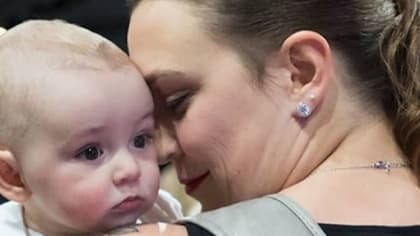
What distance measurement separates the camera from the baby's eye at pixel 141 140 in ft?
4.37

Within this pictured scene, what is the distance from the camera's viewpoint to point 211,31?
136 cm

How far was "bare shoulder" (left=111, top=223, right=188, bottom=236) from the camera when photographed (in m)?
1.21

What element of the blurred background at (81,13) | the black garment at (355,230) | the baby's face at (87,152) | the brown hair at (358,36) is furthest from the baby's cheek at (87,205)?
the blurred background at (81,13)

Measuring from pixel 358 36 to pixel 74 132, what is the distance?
1.34 ft

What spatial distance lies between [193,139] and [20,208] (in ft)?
0.89

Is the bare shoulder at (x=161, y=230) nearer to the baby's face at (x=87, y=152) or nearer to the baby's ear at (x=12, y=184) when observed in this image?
the baby's face at (x=87, y=152)

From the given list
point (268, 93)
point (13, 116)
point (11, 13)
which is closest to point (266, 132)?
point (268, 93)

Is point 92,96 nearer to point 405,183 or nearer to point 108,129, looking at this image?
point 108,129

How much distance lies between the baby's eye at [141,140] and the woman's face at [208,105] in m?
0.05

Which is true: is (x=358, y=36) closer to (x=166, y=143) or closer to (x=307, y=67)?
(x=307, y=67)

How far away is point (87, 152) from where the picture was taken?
4.25 ft

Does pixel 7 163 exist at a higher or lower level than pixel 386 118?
lower

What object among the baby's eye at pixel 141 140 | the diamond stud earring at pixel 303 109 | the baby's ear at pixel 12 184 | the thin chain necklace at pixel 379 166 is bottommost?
the baby's ear at pixel 12 184

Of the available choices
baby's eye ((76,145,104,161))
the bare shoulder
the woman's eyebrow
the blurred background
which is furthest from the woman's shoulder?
the blurred background
